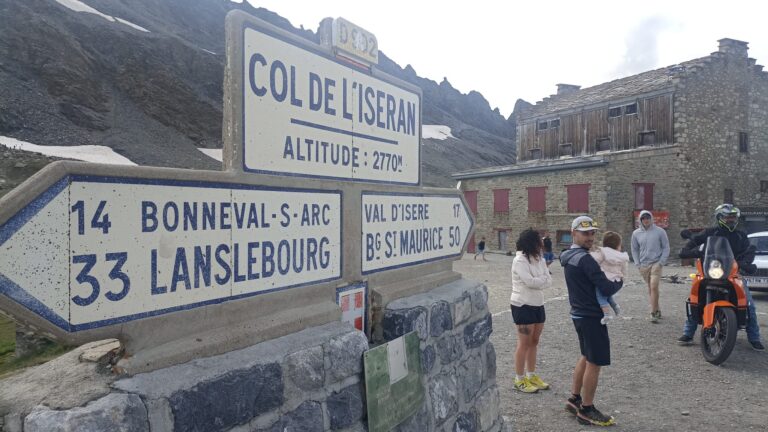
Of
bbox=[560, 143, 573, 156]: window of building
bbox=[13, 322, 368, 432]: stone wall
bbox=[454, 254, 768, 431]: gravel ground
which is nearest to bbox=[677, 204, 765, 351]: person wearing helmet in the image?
bbox=[454, 254, 768, 431]: gravel ground

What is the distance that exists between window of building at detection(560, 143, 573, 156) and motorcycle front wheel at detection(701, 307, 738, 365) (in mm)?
26513

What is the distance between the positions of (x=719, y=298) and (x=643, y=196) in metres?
19.6

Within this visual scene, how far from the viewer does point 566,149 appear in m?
31.5

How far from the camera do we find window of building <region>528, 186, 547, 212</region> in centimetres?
2662

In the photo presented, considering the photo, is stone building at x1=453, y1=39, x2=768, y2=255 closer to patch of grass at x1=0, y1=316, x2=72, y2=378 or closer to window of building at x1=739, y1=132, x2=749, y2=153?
window of building at x1=739, y1=132, x2=749, y2=153

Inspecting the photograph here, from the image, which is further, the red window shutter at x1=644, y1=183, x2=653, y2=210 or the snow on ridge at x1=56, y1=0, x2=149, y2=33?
the snow on ridge at x1=56, y1=0, x2=149, y2=33

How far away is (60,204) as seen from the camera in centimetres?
161

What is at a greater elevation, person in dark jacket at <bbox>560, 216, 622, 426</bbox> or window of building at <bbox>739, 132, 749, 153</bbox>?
window of building at <bbox>739, 132, 749, 153</bbox>

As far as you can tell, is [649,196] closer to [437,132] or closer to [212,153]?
[212,153]

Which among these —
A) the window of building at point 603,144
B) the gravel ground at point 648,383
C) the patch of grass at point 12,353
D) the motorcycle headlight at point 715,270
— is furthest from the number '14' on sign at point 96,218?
the window of building at point 603,144

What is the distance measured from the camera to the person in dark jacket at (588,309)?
4.33m

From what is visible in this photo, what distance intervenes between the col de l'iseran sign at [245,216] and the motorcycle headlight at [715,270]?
15.2 feet

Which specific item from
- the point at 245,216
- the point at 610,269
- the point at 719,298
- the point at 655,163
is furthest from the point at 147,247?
the point at 655,163

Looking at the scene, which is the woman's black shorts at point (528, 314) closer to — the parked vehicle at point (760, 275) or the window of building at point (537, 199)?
the parked vehicle at point (760, 275)
